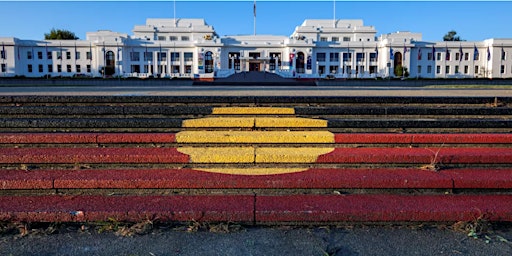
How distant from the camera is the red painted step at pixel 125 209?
10.7ft

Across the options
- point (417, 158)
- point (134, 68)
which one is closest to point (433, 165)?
point (417, 158)

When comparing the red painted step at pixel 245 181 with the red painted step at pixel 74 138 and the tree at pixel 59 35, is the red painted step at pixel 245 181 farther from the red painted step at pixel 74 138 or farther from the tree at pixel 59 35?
the tree at pixel 59 35

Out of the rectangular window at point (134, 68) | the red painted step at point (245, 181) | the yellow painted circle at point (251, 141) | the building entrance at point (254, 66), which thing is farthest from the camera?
the building entrance at point (254, 66)

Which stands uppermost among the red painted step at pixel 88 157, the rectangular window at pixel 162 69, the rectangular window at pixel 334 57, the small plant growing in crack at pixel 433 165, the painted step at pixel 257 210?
the rectangular window at pixel 334 57

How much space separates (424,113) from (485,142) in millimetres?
1303

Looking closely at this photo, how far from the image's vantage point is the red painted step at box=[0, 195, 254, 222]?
10.7 feet

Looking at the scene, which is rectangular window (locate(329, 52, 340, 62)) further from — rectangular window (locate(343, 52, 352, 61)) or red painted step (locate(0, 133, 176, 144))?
red painted step (locate(0, 133, 176, 144))

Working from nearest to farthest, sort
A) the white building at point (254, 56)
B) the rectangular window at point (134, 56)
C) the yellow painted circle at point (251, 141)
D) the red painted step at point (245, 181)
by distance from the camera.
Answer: the red painted step at point (245, 181) < the yellow painted circle at point (251, 141) < the white building at point (254, 56) < the rectangular window at point (134, 56)

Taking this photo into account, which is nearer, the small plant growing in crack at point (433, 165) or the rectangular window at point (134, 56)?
the small plant growing in crack at point (433, 165)

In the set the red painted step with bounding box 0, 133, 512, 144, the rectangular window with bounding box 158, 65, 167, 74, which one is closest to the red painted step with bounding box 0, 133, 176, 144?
the red painted step with bounding box 0, 133, 512, 144

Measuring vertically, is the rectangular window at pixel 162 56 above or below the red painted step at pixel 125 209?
above

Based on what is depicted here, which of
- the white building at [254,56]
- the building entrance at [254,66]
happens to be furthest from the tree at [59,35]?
the building entrance at [254,66]

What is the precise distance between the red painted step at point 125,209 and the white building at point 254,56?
6562 centimetres

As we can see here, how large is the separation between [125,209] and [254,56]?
7089cm
